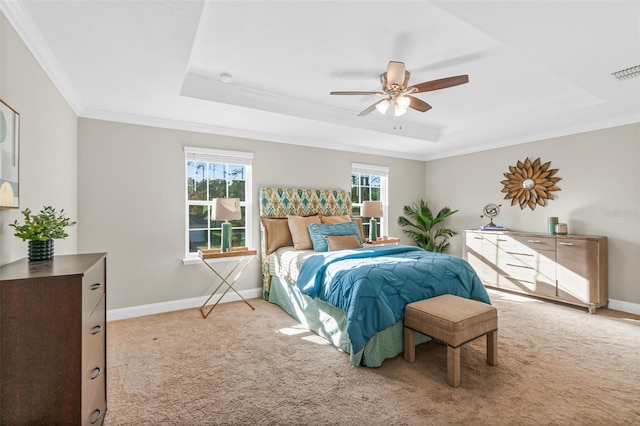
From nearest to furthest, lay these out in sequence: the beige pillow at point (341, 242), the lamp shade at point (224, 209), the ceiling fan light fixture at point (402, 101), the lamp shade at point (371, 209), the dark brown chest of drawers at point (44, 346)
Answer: the dark brown chest of drawers at point (44, 346)
the ceiling fan light fixture at point (402, 101)
the lamp shade at point (224, 209)
the beige pillow at point (341, 242)
the lamp shade at point (371, 209)

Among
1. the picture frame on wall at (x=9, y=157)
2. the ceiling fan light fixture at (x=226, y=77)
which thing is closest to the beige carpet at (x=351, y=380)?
the picture frame on wall at (x=9, y=157)

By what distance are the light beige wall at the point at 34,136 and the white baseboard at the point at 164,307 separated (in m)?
0.93

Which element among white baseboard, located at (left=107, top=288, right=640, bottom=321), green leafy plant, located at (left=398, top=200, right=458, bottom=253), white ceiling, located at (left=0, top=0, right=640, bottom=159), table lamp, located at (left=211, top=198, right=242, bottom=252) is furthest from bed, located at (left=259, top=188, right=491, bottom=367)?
green leafy plant, located at (left=398, top=200, right=458, bottom=253)

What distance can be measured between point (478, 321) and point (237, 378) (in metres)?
1.84

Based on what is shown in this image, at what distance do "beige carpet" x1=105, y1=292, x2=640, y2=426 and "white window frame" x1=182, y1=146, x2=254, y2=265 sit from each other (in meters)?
1.09

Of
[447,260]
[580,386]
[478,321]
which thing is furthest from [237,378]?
[580,386]

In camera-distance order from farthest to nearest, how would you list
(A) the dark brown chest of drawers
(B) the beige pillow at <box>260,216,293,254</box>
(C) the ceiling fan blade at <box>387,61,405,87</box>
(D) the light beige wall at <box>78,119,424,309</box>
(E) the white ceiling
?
(B) the beige pillow at <box>260,216,293,254</box>
(D) the light beige wall at <box>78,119,424,309</box>
(C) the ceiling fan blade at <box>387,61,405,87</box>
(E) the white ceiling
(A) the dark brown chest of drawers

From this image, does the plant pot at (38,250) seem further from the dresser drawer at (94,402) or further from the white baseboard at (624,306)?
the white baseboard at (624,306)

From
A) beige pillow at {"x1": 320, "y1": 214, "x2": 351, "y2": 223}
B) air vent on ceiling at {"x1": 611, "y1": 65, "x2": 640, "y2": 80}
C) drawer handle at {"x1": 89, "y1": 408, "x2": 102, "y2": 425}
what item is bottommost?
drawer handle at {"x1": 89, "y1": 408, "x2": 102, "y2": 425}

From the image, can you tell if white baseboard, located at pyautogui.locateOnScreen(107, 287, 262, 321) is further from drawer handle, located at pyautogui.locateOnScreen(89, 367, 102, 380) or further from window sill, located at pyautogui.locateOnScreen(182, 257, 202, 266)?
drawer handle, located at pyautogui.locateOnScreen(89, 367, 102, 380)

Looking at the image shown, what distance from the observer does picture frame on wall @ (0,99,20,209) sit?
61.4 inches

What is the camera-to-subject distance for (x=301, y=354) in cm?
263

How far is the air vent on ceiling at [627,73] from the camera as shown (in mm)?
2482

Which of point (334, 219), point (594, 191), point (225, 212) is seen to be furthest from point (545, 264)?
point (225, 212)
